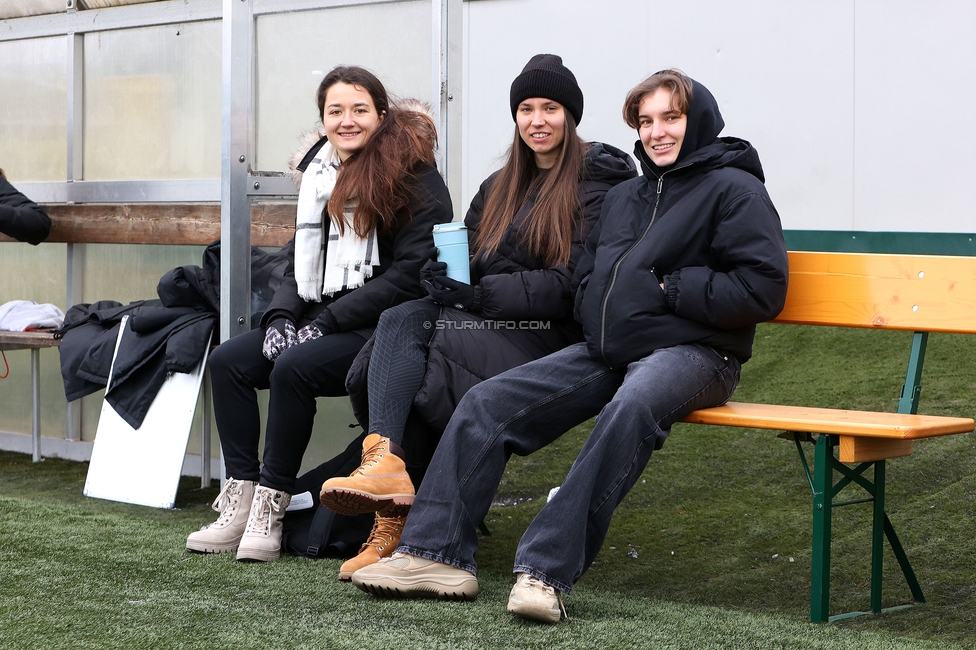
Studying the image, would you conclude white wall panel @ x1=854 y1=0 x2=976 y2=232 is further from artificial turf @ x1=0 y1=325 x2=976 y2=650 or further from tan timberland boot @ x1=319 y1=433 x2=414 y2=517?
tan timberland boot @ x1=319 y1=433 x2=414 y2=517

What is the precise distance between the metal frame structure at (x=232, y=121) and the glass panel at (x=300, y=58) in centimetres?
4

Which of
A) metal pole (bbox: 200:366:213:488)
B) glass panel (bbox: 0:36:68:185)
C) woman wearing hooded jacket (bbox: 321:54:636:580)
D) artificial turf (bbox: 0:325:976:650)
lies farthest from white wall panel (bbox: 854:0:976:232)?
glass panel (bbox: 0:36:68:185)

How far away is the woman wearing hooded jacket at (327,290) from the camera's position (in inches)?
139

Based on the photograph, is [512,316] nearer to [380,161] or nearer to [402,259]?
[402,259]

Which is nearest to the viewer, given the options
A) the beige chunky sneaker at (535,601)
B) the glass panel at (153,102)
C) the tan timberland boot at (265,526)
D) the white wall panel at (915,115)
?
the beige chunky sneaker at (535,601)

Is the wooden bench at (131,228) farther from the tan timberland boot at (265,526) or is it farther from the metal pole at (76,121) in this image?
the tan timberland boot at (265,526)

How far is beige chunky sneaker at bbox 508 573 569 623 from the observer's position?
2594 millimetres

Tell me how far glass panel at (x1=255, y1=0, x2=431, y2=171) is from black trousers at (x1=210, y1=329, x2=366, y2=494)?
109cm

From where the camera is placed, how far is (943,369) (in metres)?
5.39

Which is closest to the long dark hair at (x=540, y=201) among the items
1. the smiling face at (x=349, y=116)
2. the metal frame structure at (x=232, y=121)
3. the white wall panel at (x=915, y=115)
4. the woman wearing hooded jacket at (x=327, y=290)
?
the woman wearing hooded jacket at (x=327, y=290)

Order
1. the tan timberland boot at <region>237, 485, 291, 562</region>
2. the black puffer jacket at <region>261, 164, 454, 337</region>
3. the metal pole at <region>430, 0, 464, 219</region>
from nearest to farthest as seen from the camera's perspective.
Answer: the tan timberland boot at <region>237, 485, 291, 562</region> < the black puffer jacket at <region>261, 164, 454, 337</region> < the metal pole at <region>430, 0, 464, 219</region>

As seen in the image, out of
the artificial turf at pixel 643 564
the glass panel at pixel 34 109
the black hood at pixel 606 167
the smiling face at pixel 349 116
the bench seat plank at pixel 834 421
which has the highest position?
the glass panel at pixel 34 109

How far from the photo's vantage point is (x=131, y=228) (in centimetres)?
528

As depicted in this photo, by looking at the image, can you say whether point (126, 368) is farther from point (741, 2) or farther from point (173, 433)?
point (741, 2)
